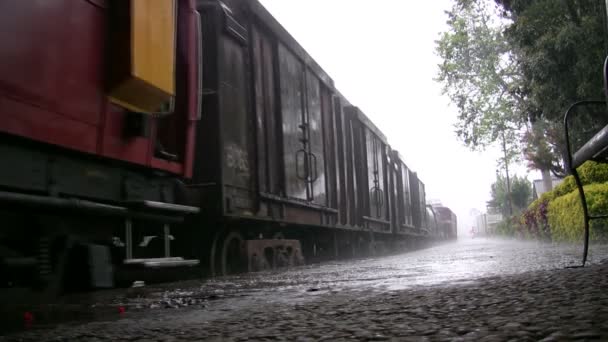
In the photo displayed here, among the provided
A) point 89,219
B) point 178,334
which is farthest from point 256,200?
point 178,334

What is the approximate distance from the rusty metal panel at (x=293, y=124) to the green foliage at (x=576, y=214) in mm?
4756

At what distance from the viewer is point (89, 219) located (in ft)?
12.0

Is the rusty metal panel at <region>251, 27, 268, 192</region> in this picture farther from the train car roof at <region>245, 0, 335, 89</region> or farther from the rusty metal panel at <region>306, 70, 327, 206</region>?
the rusty metal panel at <region>306, 70, 327, 206</region>

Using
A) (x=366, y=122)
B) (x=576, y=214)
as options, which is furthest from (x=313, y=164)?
(x=576, y=214)

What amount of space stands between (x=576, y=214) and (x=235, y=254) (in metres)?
7.25

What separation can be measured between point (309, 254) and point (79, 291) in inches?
257

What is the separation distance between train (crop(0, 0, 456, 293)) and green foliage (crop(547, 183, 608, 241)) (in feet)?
14.6

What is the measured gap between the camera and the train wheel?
5.93 meters

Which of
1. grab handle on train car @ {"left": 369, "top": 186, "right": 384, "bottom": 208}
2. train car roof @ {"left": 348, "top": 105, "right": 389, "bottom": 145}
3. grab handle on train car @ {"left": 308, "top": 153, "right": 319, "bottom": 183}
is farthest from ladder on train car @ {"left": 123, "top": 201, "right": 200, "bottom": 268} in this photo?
grab handle on train car @ {"left": 369, "top": 186, "right": 384, "bottom": 208}

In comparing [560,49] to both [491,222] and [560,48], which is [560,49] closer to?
[560,48]

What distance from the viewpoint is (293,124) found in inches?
311

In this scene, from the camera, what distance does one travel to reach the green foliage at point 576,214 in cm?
891

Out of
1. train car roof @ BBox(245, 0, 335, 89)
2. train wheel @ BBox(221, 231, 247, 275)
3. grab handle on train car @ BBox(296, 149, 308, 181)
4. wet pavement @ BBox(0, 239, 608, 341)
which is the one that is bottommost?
wet pavement @ BBox(0, 239, 608, 341)

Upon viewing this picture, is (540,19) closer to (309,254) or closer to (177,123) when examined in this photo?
(309,254)
